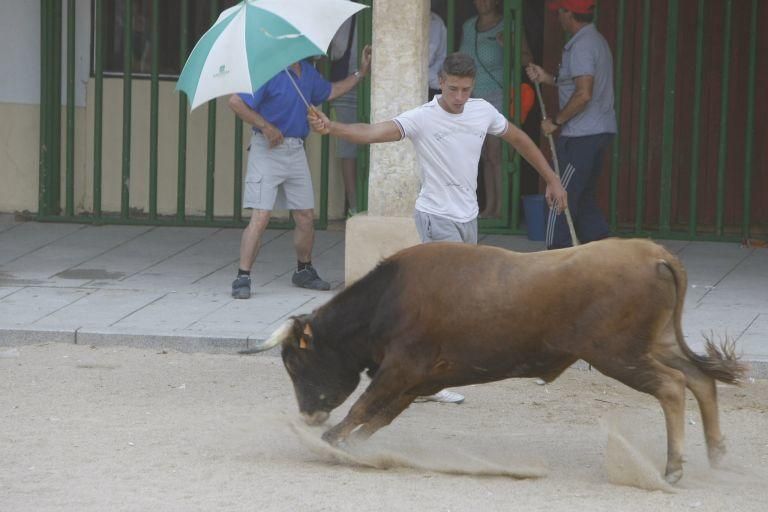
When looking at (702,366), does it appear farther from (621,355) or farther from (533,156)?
(533,156)

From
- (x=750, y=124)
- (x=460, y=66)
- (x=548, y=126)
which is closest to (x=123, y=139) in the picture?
(x=548, y=126)

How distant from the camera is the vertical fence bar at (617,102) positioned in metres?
11.3

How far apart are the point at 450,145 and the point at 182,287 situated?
11.3 feet

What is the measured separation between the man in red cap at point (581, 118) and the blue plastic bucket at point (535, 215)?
2.62 feet

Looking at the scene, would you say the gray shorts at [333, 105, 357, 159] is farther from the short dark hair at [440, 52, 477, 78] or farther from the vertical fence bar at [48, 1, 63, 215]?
the short dark hair at [440, 52, 477, 78]

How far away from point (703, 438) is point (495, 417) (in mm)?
1064

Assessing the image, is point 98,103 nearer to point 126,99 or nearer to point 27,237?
point 126,99

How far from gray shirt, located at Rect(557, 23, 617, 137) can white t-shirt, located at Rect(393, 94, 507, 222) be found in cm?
306

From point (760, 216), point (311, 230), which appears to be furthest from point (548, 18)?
point (311, 230)

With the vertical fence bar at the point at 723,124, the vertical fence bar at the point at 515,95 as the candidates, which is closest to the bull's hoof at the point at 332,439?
the vertical fence bar at the point at 515,95

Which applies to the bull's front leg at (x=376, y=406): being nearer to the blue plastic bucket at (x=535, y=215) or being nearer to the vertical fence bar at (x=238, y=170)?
the blue plastic bucket at (x=535, y=215)

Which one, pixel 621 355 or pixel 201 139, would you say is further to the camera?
pixel 201 139

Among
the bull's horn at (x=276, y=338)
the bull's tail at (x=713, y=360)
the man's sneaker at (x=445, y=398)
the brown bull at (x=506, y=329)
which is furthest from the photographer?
the man's sneaker at (x=445, y=398)

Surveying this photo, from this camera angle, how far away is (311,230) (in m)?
10.0
